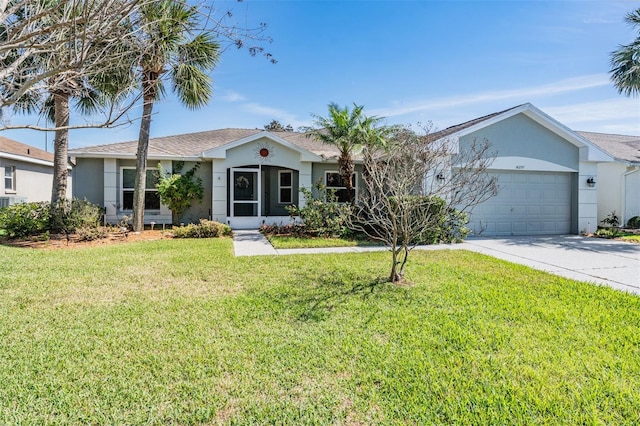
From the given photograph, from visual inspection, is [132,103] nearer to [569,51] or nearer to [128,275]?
[128,275]

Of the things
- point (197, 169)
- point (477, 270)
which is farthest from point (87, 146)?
point (477, 270)

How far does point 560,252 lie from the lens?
33.9 ft

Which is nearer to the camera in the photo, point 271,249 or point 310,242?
point 271,249

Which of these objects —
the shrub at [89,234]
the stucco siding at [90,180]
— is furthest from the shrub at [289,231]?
the stucco siding at [90,180]

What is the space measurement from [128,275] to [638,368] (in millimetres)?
8405

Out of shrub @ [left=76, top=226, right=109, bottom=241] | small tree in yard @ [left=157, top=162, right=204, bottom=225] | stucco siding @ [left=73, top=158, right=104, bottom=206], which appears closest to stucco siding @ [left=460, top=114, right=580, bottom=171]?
small tree in yard @ [left=157, top=162, right=204, bottom=225]

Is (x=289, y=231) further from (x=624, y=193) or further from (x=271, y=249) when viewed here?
(x=624, y=193)

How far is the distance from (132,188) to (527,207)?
58.4 ft

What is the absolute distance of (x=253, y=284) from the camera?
6.60m

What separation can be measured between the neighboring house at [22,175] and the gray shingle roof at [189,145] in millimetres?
7888

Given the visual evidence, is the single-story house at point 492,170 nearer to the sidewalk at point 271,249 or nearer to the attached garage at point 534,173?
the attached garage at point 534,173

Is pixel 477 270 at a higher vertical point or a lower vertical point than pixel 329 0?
lower

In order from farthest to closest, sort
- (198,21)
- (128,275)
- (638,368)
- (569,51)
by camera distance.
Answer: (569,51), (128,275), (198,21), (638,368)

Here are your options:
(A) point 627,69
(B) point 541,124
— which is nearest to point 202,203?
(B) point 541,124
